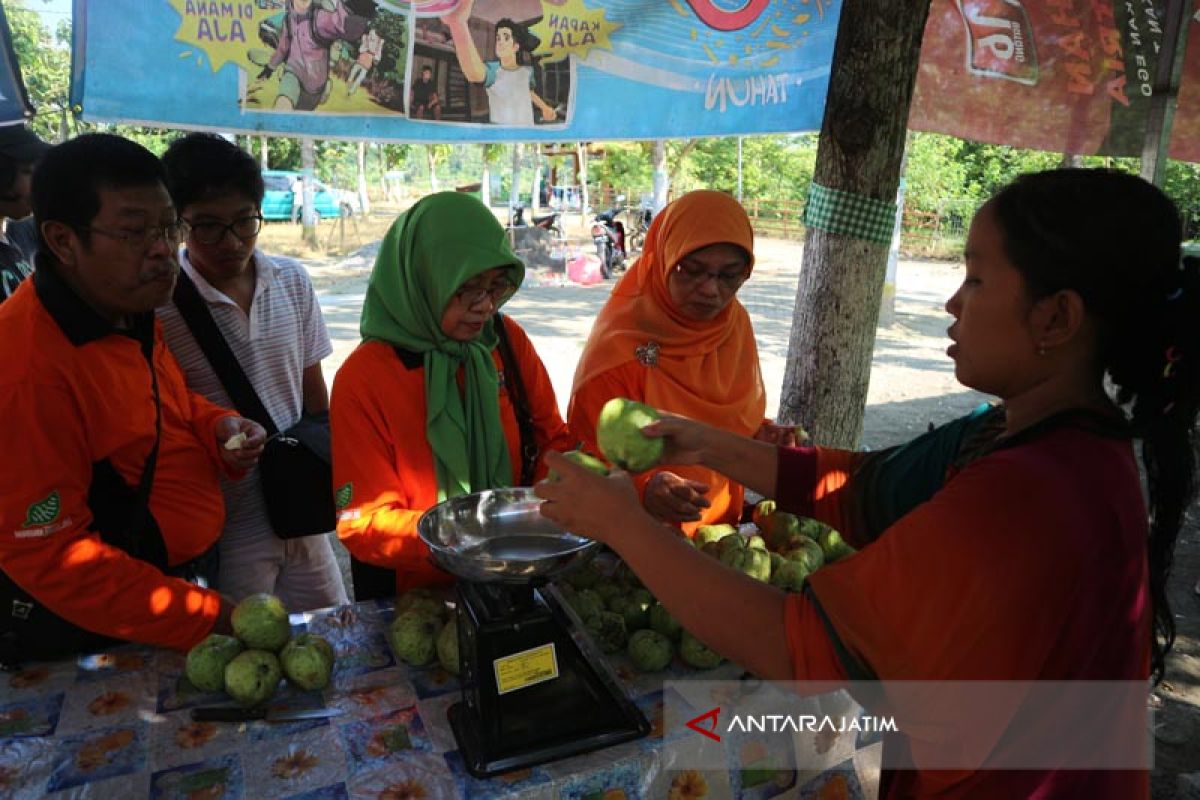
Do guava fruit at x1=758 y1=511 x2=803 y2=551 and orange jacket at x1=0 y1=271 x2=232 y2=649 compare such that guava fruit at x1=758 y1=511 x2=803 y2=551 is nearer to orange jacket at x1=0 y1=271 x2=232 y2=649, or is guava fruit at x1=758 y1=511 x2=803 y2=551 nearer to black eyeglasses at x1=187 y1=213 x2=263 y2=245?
orange jacket at x1=0 y1=271 x2=232 y2=649

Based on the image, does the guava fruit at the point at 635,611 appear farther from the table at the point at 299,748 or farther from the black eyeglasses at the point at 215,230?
the black eyeglasses at the point at 215,230

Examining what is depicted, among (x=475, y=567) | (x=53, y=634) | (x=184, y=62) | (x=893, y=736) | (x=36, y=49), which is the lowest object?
(x=53, y=634)

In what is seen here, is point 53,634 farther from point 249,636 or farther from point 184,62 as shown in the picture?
point 184,62

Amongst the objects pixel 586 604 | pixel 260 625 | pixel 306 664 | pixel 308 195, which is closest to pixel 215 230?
pixel 260 625

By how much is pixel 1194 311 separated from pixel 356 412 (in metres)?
2.07

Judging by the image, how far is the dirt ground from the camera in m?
3.88

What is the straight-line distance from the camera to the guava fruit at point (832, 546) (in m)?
2.58

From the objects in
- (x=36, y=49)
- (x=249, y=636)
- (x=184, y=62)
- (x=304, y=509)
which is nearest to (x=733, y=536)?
(x=249, y=636)

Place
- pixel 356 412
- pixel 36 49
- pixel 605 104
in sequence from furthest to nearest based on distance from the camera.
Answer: pixel 36 49, pixel 605 104, pixel 356 412

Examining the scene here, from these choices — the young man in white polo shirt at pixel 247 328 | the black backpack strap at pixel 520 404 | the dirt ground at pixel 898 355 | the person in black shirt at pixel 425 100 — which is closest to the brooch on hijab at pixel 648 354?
the black backpack strap at pixel 520 404

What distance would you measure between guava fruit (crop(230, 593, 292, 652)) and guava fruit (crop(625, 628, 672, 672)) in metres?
0.93

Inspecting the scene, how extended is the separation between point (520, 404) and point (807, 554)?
1.12 meters

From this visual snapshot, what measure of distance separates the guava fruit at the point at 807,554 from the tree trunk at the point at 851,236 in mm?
1743

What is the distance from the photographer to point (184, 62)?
3230 mm
